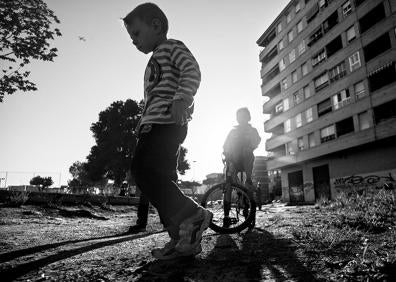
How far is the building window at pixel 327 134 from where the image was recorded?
28.4 m

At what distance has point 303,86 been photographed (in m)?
33.2

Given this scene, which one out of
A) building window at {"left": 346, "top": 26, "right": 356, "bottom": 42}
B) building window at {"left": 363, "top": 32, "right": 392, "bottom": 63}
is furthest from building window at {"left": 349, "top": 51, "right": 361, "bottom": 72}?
building window at {"left": 346, "top": 26, "right": 356, "bottom": 42}

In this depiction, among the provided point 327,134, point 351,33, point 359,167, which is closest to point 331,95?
point 327,134

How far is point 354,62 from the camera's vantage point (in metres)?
26.1

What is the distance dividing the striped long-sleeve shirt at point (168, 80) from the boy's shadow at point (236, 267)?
1011 mm

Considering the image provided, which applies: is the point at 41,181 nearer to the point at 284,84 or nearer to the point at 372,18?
the point at 284,84

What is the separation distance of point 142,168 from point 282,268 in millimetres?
1111

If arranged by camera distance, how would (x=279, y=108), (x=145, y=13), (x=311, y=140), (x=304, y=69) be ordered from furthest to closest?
(x=279, y=108) < (x=304, y=69) < (x=311, y=140) < (x=145, y=13)

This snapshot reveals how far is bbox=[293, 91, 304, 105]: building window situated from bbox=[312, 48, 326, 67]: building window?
3528 mm

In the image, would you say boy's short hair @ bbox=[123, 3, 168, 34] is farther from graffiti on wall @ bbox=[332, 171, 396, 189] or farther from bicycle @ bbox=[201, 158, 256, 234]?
graffiti on wall @ bbox=[332, 171, 396, 189]

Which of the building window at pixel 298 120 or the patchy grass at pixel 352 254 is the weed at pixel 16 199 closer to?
the patchy grass at pixel 352 254

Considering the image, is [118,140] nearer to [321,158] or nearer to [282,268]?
[321,158]

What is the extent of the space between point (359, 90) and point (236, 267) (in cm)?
2823

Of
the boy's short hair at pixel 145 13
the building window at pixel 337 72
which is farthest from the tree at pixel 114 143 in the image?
the boy's short hair at pixel 145 13
